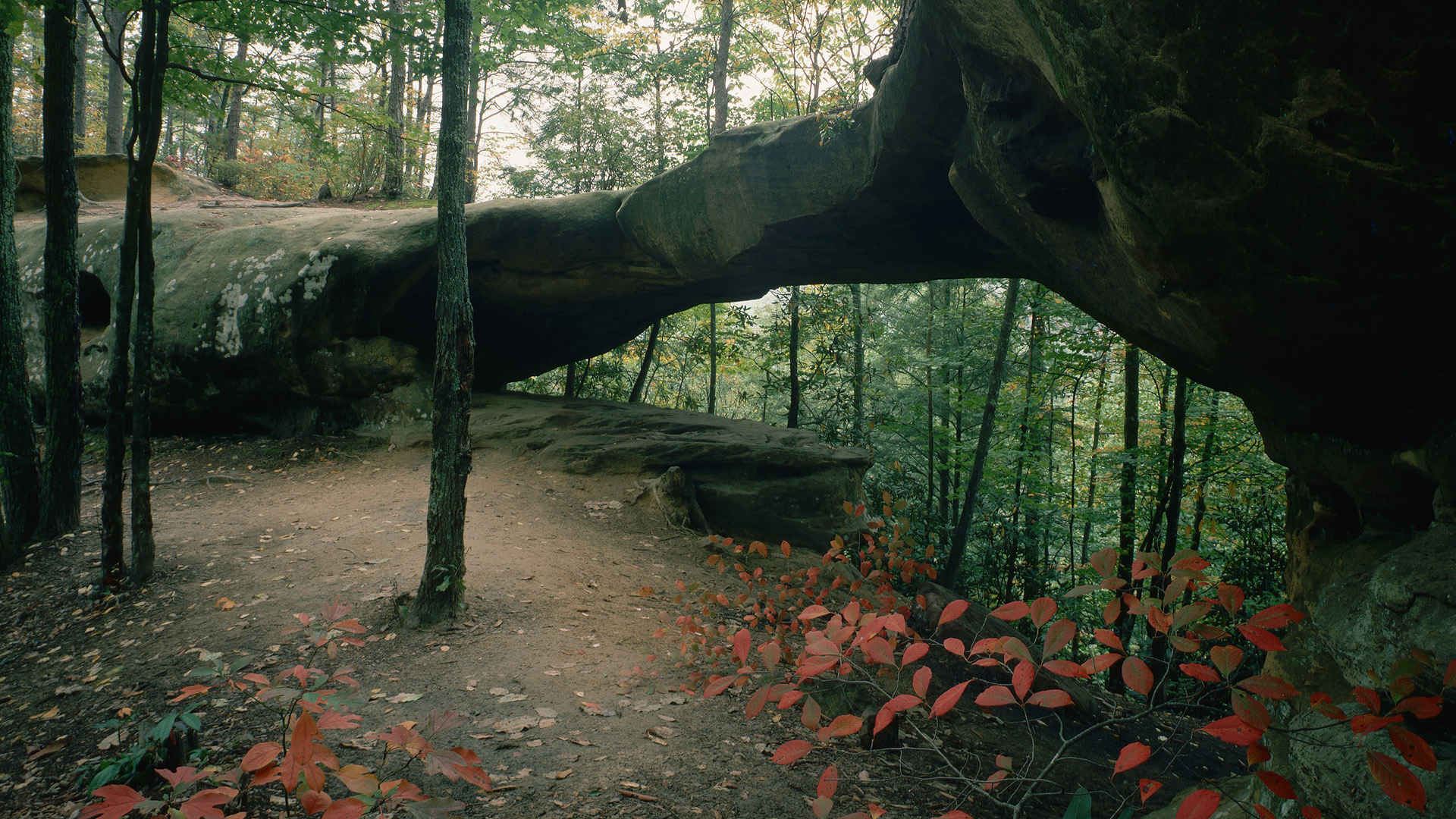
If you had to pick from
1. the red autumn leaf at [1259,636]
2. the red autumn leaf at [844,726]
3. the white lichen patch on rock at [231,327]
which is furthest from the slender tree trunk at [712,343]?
the red autumn leaf at [1259,636]

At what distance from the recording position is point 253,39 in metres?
6.74

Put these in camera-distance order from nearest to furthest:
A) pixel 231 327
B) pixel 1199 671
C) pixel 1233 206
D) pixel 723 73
A: pixel 1199 671
pixel 1233 206
pixel 231 327
pixel 723 73

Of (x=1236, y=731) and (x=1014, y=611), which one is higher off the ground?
(x=1014, y=611)

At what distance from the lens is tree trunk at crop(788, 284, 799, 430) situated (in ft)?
42.3

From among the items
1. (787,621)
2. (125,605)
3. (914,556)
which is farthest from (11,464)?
(914,556)

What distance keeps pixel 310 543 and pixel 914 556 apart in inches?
406

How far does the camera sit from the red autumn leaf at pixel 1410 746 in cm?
148

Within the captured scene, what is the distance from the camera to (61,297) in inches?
250

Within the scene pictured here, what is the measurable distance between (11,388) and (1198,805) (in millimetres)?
9248

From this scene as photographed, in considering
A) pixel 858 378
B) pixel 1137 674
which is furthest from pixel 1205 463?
pixel 1137 674

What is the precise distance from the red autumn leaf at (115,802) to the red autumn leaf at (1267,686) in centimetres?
280

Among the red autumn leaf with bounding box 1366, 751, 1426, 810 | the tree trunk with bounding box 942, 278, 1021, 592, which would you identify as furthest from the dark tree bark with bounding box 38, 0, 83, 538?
the tree trunk with bounding box 942, 278, 1021, 592

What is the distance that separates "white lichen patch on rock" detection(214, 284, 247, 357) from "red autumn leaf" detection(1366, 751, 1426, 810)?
39.5ft

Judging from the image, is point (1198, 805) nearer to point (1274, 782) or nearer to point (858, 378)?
point (1274, 782)
